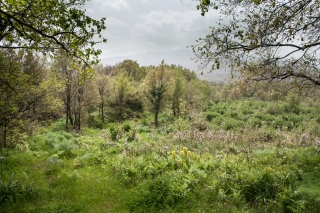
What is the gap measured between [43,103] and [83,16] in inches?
329

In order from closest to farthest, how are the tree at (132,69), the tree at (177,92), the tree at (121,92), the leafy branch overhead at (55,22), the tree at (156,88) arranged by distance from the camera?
the leafy branch overhead at (55,22)
the tree at (156,88)
the tree at (177,92)
the tree at (121,92)
the tree at (132,69)

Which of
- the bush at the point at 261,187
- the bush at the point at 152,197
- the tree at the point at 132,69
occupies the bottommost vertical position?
the bush at the point at 152,197

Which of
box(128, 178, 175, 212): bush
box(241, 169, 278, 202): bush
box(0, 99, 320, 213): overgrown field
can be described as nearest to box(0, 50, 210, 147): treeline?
box(0, 99, 320, 213): overgrown field

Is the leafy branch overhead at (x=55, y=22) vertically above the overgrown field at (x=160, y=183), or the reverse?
the leafy branch overhead at (x=55, y=22)

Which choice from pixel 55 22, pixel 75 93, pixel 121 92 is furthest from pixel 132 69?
pixel 55 22

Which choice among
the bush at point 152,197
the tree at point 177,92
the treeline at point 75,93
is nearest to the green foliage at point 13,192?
the bush at point 152,197

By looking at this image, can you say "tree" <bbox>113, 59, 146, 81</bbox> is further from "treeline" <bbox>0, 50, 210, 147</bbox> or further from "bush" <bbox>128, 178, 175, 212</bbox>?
"bush" <bbox>128, 178, 175, 212</bbox>

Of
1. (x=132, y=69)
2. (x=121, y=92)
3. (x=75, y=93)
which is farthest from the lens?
(x=132, y=69)

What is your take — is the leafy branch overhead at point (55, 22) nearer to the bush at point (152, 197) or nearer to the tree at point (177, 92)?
the bush at point (152, 197)

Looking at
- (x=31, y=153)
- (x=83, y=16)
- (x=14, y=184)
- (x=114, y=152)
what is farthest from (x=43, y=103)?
(x=83, y=16)

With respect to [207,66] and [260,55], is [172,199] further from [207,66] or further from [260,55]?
[260,55]

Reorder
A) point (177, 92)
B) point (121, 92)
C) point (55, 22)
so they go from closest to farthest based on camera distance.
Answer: point (55, 22) < point (177, 92) < point (121, 92)

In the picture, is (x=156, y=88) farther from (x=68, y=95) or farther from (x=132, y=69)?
(x=132, y=69)

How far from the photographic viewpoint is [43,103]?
11.6 metres
